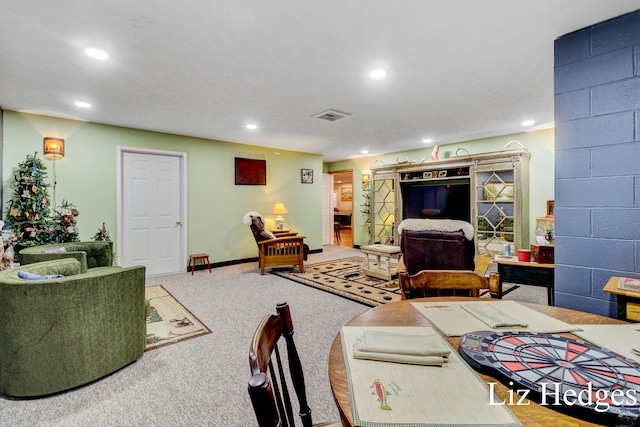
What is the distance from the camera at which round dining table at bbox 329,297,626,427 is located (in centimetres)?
62

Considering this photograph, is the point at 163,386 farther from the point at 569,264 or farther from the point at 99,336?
the point at 569,264

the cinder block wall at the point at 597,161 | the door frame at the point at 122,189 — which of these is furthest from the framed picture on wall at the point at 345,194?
the cinder block wall at the point at 597,161

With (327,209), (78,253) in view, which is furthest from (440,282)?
(327,209)

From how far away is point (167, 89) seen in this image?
3186mm

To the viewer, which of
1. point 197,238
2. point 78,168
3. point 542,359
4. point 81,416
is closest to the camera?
point 542,359

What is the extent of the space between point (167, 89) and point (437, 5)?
2.65m

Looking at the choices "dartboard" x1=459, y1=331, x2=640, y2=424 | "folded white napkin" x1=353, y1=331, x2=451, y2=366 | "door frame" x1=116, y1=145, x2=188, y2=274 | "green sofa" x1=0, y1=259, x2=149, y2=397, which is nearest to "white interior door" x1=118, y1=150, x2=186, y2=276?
"door frame" x1=116, y1=145, x2=188, y2=274

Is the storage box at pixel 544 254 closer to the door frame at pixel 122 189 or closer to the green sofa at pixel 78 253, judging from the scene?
the green sofa at pixel 78 253

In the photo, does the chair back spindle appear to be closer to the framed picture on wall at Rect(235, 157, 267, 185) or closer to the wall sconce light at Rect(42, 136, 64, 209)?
the wall sconce light at Rect(42, 136, 64, 209)

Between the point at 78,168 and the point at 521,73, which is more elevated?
the point at 521,73

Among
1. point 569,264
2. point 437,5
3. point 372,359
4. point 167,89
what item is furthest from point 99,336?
point 569,264

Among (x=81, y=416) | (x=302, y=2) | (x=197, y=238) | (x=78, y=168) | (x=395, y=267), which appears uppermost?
(x=302, y=2)

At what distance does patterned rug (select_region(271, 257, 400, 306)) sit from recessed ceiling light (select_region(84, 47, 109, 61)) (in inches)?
132

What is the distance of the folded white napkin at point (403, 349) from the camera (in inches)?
33.0
